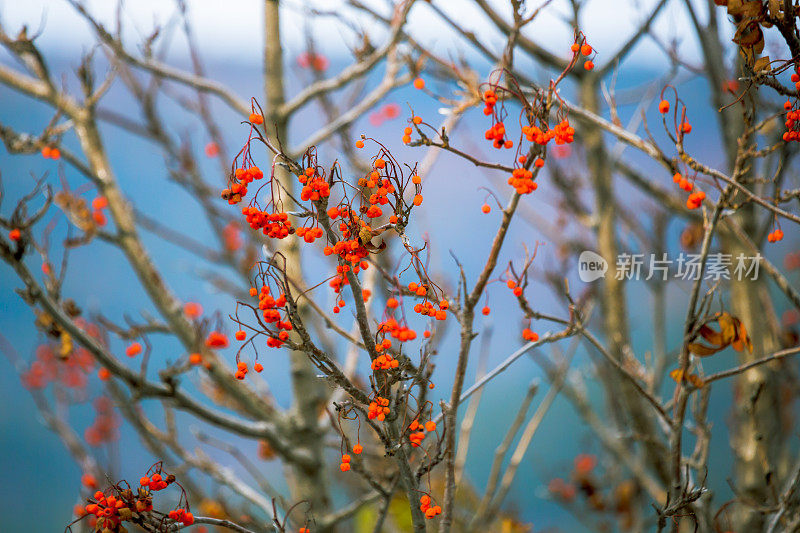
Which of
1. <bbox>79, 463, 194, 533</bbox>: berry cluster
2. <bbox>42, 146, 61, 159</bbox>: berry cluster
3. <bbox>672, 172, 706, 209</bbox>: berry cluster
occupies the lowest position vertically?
<bbox>79, 463, 194, 533</bbox>: berry cluster

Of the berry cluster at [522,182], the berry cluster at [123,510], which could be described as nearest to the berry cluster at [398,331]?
A: the berry cluster at [522,182]

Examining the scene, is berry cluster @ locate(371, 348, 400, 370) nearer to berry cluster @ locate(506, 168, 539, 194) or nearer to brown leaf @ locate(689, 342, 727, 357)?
berry cluster @ locate(506, 168, 539, 194)

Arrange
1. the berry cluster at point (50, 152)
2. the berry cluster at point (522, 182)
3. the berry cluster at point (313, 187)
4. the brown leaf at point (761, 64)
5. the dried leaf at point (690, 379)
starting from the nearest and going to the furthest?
the berry cluster at point (313, 187)
the berry cluster at point (522, 182)
the brown leaf at point (761, 64)
the dried leaf at point (690, 379)
the berry cluster at point (50, 152)

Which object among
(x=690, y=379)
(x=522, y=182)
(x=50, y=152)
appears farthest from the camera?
(x=50, y=152)

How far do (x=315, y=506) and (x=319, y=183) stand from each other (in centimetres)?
136

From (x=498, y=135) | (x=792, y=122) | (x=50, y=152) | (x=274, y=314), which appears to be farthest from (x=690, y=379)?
(x=50, y=152)

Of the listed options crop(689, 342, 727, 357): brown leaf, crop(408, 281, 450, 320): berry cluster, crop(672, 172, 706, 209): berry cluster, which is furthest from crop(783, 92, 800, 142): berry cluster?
crop(408, 281, 450, 320): berry cluster

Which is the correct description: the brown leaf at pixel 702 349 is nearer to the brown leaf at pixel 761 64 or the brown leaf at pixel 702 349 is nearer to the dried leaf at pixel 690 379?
the dried leaf at pixel 690 379

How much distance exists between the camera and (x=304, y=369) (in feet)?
6.55

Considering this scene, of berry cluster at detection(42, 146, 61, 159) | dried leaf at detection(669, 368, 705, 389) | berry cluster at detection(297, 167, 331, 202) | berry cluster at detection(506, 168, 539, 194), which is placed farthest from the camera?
berry cluster at detection(42, 146, 61, 159)

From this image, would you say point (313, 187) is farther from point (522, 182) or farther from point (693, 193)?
point (693, 193)

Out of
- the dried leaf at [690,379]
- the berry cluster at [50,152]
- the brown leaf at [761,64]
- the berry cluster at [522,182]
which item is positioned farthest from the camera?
the berry cluster at [50,152]

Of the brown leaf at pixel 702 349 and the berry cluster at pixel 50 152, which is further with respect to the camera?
the berry cluster at pixel 50 152

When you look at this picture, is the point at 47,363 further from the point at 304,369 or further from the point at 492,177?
the point at 492,177
